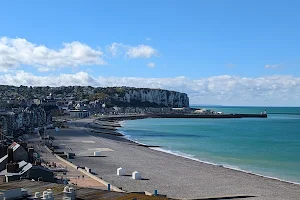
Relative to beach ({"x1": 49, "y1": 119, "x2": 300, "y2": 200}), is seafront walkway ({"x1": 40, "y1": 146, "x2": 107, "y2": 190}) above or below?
above

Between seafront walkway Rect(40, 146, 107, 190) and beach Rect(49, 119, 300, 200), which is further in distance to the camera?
beach Rect(49, 119, 300, 200)

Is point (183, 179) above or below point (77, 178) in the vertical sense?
below

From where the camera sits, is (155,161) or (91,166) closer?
(91,166)

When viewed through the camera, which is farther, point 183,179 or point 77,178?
point 183,179

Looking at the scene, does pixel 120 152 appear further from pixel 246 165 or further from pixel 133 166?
pixel 246 165

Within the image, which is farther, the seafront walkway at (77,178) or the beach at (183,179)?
the beach at (183,179)

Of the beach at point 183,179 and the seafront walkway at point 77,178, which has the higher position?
the seafront walkway at point 77,178

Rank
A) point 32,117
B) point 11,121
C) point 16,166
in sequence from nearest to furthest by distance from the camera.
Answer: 1. point 16,166
2. point 11,121
3. point 32,117

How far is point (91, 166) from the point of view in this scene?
133ft

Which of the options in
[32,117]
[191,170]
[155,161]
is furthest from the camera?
[32,117]

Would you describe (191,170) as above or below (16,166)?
below

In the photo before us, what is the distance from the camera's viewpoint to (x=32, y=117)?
10056cm

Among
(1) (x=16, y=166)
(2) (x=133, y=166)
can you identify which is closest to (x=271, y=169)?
(2) (x=133, y=166)

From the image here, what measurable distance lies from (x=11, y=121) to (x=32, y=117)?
27.0m
